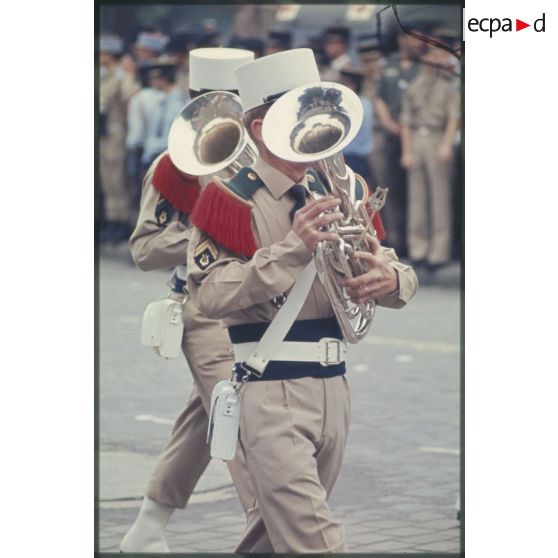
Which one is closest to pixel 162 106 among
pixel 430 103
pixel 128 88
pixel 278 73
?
pixel 128 88

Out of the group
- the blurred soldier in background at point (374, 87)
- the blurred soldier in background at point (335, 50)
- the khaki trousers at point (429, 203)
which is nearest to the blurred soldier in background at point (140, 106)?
the blurred soldier in background at point (335, 50)

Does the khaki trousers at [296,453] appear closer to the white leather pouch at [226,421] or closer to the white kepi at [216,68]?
the white leather pouch at [226,421]

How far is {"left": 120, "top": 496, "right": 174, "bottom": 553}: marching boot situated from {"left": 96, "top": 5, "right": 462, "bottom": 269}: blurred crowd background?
8006mm

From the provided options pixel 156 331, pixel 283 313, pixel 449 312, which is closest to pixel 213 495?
pixel 156 331

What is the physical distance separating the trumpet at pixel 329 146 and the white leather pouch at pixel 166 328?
1510 mm

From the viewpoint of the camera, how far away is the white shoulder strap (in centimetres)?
507

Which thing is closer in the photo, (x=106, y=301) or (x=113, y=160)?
(x=106, y=301)

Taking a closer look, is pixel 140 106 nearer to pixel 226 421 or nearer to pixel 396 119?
pixel 396 119

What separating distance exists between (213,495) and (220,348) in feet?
4.91

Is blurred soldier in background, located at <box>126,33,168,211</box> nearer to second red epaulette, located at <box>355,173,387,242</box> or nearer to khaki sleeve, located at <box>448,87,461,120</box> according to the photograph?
khaki sleeve, located at <box>448,87,461,120</box>

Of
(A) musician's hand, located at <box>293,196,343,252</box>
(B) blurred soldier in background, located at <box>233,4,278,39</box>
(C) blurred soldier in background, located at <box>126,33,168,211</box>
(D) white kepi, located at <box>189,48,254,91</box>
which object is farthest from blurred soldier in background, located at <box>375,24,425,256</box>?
(A) musician's hand, located at <box>293,196,343,252</box>

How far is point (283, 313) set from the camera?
508 cm

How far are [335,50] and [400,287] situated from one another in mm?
11921

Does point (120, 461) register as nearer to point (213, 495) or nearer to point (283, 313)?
point (213, 495)
